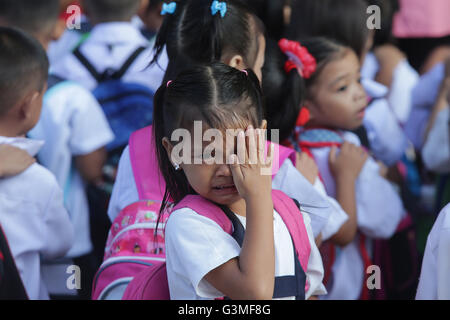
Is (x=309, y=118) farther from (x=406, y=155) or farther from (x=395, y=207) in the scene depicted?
(x=406, y=155)

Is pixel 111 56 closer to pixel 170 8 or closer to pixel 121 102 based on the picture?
pixel 121 102

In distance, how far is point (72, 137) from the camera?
278 cm

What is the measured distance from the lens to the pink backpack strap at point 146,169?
75.8 inches

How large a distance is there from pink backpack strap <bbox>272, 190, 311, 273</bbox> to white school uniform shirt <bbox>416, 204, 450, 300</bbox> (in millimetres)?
296

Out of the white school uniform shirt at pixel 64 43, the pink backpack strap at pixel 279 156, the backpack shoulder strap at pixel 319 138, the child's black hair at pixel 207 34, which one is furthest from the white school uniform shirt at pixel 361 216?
the white school uniform shirt at pixel 64 43

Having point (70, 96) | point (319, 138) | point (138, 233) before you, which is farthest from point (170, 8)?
point (70, 96)

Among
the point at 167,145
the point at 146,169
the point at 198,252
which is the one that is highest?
the point at 167,145

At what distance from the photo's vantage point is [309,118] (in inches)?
98.7

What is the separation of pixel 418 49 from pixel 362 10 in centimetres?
164

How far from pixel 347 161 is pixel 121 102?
100 cm

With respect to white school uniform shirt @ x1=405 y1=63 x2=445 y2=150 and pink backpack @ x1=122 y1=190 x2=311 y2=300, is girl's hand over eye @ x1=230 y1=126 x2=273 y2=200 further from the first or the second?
white school uniform shirt @ x1=405 y1=63 x2=445 y2=150

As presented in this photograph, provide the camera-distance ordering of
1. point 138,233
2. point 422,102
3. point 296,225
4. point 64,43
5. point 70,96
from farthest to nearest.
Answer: point 64,43 < point 422,102 < point 70,96 < point 138,233 < point 296,225

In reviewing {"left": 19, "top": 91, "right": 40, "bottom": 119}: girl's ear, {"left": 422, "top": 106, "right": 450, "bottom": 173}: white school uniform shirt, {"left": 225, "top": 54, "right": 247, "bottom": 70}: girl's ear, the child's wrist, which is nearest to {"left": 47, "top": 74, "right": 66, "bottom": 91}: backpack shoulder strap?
{"left": 19, "top": 91, "right": 40, "bottom": 119}: girl's ear
